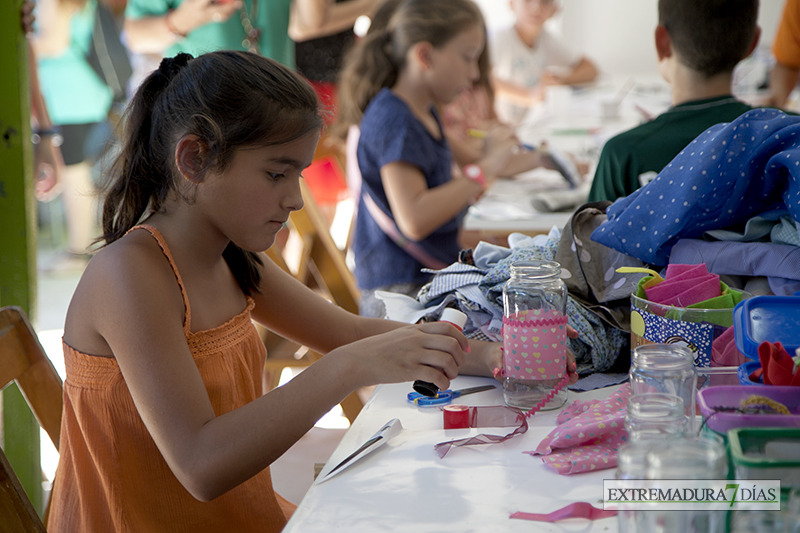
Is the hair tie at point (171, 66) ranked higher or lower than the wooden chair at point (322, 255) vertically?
higher

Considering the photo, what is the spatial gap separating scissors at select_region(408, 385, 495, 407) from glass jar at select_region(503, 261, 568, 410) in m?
0.05

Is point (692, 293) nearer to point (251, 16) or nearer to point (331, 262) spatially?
point (331, 262)

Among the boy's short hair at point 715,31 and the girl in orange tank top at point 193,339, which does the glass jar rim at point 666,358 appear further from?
the boy's short hair at point 715,31

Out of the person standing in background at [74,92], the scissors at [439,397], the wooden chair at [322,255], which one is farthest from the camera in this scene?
the person standing in background at [74,92]

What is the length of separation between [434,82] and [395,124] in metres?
0.18

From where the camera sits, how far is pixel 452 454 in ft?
2.63

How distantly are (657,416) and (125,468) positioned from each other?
2.36 feet

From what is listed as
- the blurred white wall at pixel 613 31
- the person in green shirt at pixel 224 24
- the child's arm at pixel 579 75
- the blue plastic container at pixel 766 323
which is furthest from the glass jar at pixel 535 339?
the blurred white wall at pixel 613 31

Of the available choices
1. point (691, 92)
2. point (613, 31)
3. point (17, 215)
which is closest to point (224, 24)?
point (17, 215)

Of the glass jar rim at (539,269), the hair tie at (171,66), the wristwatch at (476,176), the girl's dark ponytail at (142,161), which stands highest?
the hair tie at (171,66)

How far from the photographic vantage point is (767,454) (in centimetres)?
51

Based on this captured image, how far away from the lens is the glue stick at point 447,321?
3.01ft

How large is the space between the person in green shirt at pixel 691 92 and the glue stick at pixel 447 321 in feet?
2.00

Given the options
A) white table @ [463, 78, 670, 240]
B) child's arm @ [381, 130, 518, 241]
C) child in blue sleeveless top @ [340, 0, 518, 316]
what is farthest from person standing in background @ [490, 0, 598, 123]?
child's arm @ [381, 130, 518, 241]
